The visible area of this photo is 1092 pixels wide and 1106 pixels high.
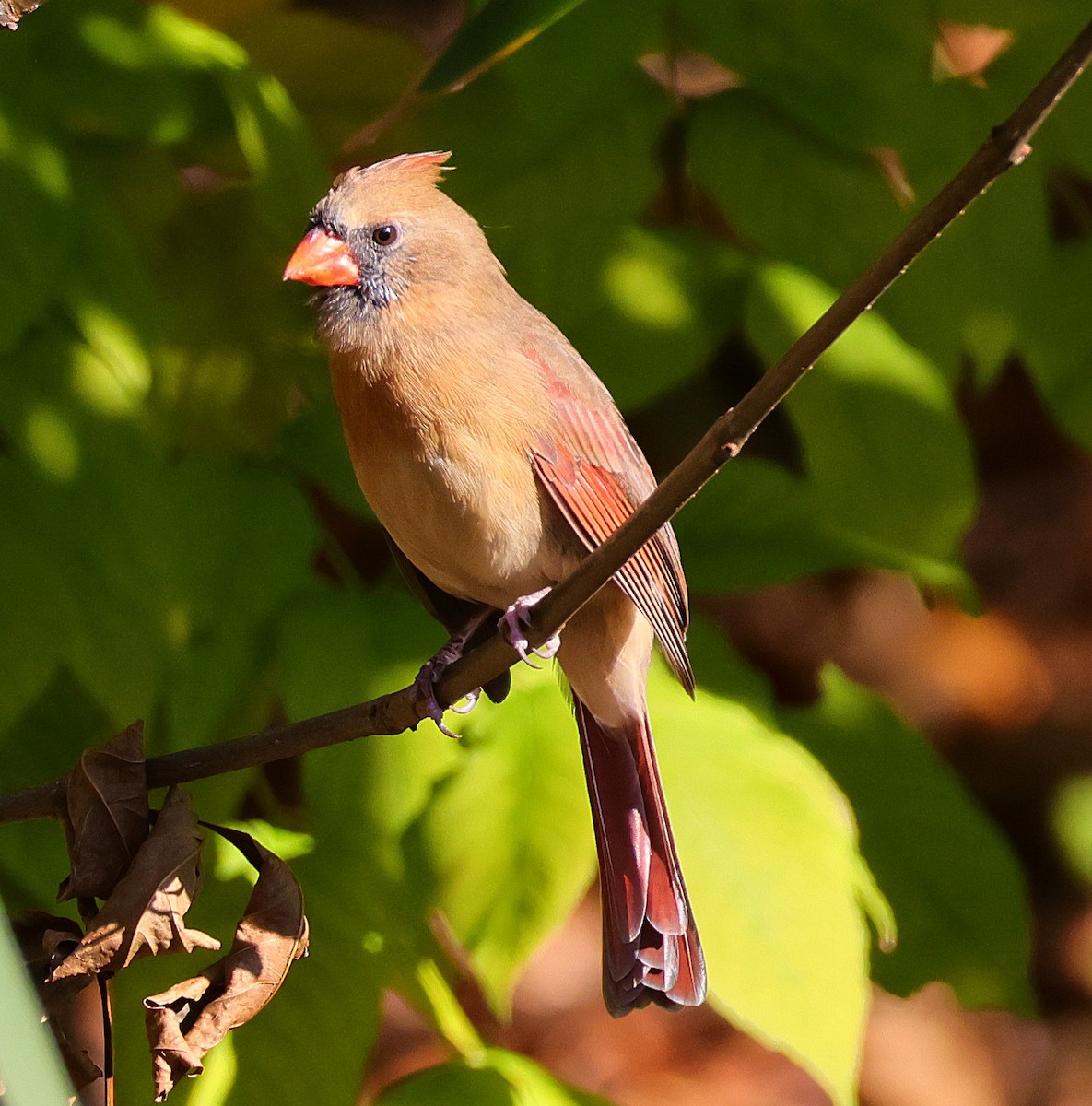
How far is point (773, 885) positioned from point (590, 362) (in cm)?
66

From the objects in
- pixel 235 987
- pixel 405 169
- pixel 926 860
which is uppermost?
pixel 405 169

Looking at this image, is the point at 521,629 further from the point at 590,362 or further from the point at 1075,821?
the point at 1075,821

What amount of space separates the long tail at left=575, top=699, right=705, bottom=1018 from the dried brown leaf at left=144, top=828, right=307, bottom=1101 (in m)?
0.50

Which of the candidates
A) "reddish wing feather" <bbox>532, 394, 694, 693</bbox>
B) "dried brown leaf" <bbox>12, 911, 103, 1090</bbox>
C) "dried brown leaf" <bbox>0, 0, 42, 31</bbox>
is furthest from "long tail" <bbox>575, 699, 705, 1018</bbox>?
"dried brown leaf" <bbox>0, 0, 42, 31</bbox>

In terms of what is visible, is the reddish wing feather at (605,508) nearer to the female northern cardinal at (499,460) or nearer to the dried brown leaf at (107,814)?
the female northern cardinal at (499,460)

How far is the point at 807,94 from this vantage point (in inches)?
70.3

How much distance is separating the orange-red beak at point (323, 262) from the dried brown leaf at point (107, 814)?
0.58 metres

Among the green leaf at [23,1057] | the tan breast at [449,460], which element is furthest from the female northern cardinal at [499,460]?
the green leaf at [23,1057]

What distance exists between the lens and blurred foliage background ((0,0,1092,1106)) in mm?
1526

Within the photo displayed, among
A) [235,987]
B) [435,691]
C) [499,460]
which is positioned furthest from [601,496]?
[235,987]

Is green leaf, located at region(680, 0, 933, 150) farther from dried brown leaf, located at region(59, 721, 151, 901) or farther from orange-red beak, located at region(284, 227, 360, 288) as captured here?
dried brown leaf, located at region(59, 721, 151, 901)

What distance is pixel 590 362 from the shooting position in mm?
1791

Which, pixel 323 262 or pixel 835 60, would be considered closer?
pixel 323 262

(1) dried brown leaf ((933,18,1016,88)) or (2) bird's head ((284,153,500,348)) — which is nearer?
(2) bird's head ((284,153,500,348))
